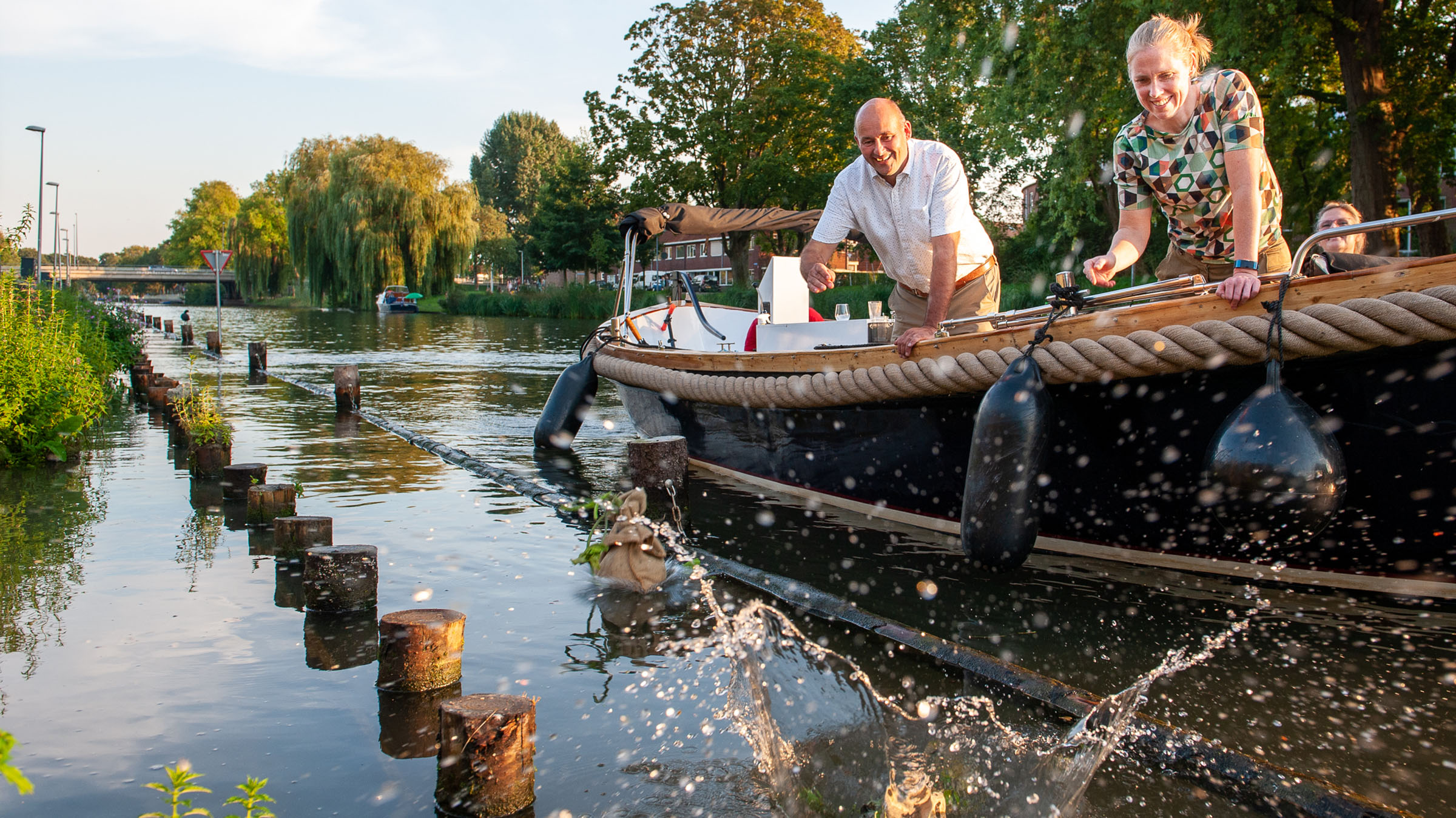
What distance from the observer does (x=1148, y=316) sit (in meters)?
4.11

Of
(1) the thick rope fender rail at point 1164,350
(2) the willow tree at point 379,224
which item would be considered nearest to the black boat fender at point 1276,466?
(1) the thick rope fender rail at point 1164,350

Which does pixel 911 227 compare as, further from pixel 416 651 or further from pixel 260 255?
pixel 260 255

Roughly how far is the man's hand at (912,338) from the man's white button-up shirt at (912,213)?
43 cm

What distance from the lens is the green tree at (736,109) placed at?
3809 centimetres

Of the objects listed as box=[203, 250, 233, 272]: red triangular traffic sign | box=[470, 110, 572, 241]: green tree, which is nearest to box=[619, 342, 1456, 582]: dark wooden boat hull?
box=[203, 250, 233, 272]: red triangular traffic sign

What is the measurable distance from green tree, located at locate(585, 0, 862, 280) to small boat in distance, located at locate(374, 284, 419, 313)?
1097 centimetres

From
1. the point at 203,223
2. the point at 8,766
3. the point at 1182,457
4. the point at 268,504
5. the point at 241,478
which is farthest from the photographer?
the point at 203,223

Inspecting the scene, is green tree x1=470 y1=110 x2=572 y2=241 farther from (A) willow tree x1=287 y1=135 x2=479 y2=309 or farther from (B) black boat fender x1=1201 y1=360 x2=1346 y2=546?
(B) black boat fender x1=1201 y1=360 x2=1346 y2=546

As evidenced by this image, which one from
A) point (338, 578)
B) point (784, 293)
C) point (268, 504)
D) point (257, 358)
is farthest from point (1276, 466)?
point (257, 358)

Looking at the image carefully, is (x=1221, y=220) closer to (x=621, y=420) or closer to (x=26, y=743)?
(x=26, y=743)

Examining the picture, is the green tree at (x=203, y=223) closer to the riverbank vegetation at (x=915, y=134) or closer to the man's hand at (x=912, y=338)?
the riverbank vegetation at (x=915, y=134)

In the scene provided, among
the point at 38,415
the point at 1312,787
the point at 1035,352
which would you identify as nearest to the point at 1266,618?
the point at 1035,352

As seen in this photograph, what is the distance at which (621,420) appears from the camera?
11.8 metres

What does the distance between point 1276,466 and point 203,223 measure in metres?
119
